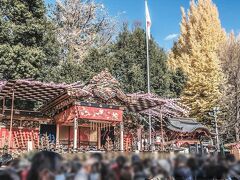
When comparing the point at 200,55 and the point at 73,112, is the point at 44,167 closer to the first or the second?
the point at 73,112

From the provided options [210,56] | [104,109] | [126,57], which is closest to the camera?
[104,109]

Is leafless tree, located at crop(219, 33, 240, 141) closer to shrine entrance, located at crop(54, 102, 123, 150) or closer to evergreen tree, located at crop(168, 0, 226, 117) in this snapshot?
evergreen tree, located at crop(168, 0, 226, 117)

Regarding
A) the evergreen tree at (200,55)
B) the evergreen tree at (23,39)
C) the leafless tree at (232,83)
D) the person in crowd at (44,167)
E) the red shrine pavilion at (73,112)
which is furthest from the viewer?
the evergreen tree at (200,55)

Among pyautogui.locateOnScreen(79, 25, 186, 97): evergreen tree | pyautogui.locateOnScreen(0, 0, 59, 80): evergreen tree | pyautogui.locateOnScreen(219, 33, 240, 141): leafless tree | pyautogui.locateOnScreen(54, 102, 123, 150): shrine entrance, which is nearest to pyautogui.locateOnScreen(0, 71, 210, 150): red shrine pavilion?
pyautogui.locateOnScreen(54, 102, 123, 150): shrine entrance

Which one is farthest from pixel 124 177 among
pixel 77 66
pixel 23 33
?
pixel 77 66

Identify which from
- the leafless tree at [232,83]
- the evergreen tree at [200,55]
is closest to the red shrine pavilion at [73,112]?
the evergreen tree at [200,55]

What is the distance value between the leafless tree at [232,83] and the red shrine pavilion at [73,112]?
10.1 metres

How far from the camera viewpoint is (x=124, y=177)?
120cm

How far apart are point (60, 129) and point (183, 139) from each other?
33.0 ft

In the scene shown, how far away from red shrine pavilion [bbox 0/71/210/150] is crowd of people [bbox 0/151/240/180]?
357 inches

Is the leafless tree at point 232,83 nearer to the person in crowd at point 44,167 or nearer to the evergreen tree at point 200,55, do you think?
the evergreen tree at point 200,55

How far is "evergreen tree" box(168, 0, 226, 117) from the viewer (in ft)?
79.1

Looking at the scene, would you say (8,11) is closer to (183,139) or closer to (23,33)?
(23,33)

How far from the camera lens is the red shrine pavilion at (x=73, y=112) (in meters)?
11.3
